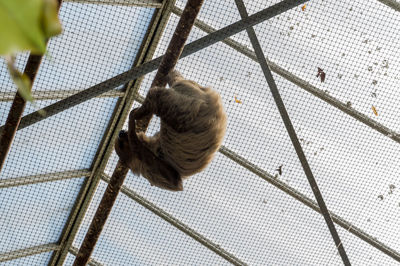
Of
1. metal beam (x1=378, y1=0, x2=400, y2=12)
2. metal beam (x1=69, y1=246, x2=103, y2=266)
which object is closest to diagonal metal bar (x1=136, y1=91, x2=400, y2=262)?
metal beam (x1=378, y1=0, x2=400, y2=12)

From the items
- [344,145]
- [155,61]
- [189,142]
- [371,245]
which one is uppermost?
[344,145]

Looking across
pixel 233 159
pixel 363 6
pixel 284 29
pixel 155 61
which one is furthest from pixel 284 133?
pixel 155 61

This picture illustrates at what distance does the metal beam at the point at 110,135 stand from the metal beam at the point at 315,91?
48 cm

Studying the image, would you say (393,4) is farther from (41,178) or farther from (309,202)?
(41,178)

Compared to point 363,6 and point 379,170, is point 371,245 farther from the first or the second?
point 363,6

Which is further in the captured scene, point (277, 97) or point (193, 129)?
point (277, 97)

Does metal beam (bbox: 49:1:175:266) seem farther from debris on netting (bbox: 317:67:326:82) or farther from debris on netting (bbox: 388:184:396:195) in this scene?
debris on netting (bbox: 388:184:396:195)

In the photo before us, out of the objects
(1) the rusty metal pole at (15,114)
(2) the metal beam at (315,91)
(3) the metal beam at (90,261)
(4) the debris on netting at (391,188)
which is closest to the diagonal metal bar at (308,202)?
(4) the debris on netting at (391,188)

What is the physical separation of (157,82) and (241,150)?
2.68 m

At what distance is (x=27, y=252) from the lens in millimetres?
7137

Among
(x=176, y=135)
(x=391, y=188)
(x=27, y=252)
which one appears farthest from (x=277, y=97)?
(x=27, y=252)

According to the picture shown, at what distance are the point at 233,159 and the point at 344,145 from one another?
3.96 feet

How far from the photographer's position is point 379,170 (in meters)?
5.73

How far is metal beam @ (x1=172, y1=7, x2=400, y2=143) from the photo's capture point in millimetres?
5516
